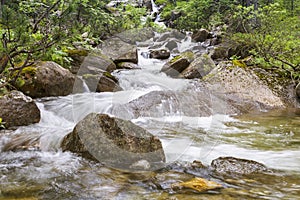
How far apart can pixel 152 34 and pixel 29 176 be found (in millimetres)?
16838

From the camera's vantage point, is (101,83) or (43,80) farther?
(101,83)

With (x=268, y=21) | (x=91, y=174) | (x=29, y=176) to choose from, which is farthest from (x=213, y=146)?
(x=268, y=21)

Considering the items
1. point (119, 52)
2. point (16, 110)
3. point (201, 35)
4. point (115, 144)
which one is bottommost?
point (115, 144)

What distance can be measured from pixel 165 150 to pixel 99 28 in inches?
211

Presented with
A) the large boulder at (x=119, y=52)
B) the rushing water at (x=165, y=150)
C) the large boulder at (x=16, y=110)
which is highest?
the large boulder at (x=119, y=52)

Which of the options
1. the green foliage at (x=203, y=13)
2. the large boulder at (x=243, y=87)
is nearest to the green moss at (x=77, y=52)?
the large boulder at (x=243, y=87)

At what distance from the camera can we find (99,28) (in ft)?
29.3

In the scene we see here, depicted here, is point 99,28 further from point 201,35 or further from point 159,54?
point 201,35

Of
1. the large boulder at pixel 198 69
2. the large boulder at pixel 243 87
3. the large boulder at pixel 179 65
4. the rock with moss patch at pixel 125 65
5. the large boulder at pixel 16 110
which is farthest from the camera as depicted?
the rock with moss patch at pixel 125 65

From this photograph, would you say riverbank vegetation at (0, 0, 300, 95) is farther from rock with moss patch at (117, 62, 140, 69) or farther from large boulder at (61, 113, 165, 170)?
rock with moss patch at (117, 62, 140, 69)

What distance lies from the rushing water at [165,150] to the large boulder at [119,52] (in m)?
2.54

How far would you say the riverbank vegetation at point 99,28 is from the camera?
3152 millimetres

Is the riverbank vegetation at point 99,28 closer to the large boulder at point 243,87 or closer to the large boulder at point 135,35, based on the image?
the large boulder at point 135,35

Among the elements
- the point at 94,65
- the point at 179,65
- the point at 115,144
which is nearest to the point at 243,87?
the point at 179,65
